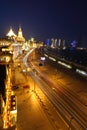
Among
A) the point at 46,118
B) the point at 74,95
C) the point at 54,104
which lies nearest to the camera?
the point at 46,118

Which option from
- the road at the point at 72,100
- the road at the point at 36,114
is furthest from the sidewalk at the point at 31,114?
the road at the point at 72,100

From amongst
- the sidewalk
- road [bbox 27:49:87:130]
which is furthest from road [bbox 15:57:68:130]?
road [bbox 27:49:87:130]

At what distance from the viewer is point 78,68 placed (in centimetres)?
8212

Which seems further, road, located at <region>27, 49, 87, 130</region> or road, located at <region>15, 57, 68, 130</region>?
road, located at <region>27, 49, 87, 130</region>

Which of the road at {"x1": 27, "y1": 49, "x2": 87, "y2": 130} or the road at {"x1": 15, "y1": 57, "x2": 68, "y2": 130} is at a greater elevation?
the road at {"x1": 15, "y1": 57, "x2": 68, "y2": 130}

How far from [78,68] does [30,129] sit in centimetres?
5432

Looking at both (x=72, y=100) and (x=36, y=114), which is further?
(x=72, y=100)

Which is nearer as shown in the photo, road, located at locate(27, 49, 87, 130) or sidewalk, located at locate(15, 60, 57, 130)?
sidewalk, located at locate(15, 60, 57, 130)

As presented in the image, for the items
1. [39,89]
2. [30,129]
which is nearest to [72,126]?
[30,129]

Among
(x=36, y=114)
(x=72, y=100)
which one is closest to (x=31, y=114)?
(x=36, y=114)

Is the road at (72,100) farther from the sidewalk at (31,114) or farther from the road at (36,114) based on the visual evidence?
the sidewalk at (31,114)

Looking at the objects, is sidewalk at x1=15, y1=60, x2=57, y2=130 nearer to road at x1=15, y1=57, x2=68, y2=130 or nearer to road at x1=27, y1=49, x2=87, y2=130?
road at x1=15, y1=57, x2=68, y2=130

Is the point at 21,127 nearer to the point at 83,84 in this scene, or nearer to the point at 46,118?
the point at 46,118

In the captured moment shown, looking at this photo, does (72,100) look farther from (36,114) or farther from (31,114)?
(31,114)
